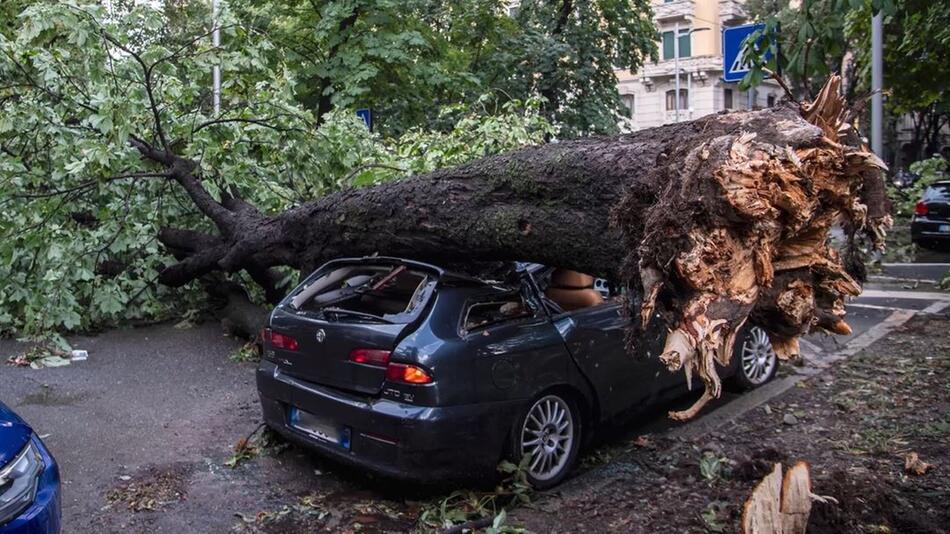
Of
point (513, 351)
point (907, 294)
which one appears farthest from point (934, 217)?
point (513, 351)

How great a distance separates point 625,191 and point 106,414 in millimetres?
4499

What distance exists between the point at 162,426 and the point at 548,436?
290 cm

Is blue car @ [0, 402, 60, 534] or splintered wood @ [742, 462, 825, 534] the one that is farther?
splintered wood @ [742, 462, 825, 534]

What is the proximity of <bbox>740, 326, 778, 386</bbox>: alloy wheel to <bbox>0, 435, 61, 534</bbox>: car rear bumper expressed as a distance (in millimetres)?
4986

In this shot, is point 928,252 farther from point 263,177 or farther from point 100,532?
point 100,532

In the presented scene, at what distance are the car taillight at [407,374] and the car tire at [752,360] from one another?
312cm

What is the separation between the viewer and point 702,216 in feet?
10.1

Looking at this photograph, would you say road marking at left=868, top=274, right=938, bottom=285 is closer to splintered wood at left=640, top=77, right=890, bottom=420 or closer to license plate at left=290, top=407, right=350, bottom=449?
splintered wood at left=640, top=77, right=890, bottom=420

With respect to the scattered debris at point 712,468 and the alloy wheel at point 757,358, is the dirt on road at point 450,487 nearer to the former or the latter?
the scattered debris at point 712,468

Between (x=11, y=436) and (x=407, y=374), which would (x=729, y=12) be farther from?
(x=11, y=436)

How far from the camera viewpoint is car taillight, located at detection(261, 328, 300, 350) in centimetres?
499

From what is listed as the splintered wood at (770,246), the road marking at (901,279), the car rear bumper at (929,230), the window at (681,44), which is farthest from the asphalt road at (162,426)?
the window at (681,44)

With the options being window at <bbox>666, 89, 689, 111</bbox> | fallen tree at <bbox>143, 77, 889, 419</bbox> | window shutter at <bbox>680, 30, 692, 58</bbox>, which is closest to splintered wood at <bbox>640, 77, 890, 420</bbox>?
fallen tree at <bbox>143, 77, 889, 419</bbox>

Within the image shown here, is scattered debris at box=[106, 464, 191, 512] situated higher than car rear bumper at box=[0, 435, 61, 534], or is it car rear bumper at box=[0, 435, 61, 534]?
car rear bumper at box=[0, 435, 61, 534]
